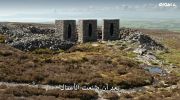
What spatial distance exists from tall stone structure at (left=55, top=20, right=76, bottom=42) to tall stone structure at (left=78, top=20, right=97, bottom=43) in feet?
4.37

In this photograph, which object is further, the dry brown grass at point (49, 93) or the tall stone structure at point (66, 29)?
the tall stone structure at point (66, 29)

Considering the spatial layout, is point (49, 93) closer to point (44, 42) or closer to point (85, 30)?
point (44, 42)

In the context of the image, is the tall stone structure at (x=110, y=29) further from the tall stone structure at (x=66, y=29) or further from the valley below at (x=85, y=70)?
the tall stone structure at (x=66, y=29)

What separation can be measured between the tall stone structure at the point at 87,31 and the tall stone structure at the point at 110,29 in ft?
6.30

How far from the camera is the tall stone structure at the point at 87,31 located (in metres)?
78.9

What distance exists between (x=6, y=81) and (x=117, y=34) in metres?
39.2

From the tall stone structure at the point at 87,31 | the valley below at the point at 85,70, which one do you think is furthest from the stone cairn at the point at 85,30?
the valley below at the point at 85,70

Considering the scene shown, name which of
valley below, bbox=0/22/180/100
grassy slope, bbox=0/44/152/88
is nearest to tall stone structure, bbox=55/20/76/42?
valley below, bbox=0/22/180/100

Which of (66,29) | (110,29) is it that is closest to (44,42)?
(66,29)

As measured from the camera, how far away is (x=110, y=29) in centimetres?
8219

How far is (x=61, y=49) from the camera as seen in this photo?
232 ft

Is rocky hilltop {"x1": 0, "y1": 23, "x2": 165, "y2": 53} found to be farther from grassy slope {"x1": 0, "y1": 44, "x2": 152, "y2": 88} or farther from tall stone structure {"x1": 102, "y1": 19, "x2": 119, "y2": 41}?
grassy slope {"x1": 0, "y1": 44, "x2": 152, "y2": 88}

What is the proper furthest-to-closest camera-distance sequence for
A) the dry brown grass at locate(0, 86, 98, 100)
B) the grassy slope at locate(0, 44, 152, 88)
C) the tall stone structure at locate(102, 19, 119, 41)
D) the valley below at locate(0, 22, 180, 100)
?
the tall stone structure at locate(102, 19, 119, 41)
the grassy slope at locate(0, 44, 152, 88)
the valley below at locate(0, 22, 180, 100)
the dry brown grass at locate(0, 86, 98, 100)

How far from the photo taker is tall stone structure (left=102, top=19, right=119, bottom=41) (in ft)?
266
